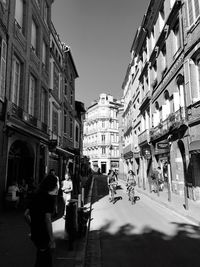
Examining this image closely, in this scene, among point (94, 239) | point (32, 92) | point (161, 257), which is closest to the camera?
point (161, 257)

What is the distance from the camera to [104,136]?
63.1m

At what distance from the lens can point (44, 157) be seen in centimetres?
1502

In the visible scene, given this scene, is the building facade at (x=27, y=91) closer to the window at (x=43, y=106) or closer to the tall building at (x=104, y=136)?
the window at (x=43, y=106)

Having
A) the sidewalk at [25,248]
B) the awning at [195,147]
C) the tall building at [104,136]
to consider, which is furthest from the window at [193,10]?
the tall building at [104,136]

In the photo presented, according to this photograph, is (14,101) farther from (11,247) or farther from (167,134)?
(167,134)

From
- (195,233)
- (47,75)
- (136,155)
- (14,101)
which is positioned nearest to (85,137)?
(136,155)

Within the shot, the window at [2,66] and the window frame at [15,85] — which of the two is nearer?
the window at [2,66]

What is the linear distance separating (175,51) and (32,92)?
A: 932cm

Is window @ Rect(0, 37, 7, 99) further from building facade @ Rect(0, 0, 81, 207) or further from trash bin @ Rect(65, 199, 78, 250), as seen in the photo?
trash bin @ Rect(65, 199, 78, 250)

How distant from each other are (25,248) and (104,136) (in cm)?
5807

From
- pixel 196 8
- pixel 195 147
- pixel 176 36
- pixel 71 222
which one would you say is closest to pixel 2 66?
pixel 71 222

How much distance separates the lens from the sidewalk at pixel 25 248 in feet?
14.4

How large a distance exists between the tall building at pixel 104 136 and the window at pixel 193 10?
1972 inches

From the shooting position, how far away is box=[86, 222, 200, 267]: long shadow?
4.65 metres
